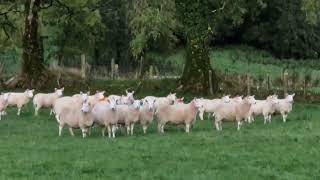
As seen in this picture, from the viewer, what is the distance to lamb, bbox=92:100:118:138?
20.8m

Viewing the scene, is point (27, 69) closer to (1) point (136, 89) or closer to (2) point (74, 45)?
(1) point (136, 89)

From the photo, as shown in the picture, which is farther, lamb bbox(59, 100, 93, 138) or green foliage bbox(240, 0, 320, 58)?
green foliage bbox(240, 0, 320, 58)

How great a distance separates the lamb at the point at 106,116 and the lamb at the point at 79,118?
0.24m

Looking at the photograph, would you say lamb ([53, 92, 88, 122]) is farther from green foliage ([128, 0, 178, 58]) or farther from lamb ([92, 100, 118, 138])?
green foliage ([128, 0, 178, 58])

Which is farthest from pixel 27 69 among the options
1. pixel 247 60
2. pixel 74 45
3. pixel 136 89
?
pixel 247 60

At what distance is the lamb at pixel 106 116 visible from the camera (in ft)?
68.4

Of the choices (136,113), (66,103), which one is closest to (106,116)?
(136,113)

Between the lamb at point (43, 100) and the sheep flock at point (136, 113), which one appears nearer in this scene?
the sheep flock at point (136, 113)

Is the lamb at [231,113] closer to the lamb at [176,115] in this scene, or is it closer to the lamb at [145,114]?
the lamb at [176,115]

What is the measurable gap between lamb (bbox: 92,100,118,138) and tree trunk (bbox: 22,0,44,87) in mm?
16138

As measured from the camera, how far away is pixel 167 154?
16.4 meters

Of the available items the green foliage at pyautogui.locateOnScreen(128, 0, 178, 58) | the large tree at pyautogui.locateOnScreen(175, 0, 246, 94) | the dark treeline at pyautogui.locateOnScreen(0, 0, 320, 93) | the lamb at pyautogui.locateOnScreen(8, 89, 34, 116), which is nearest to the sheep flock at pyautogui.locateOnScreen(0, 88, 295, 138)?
the lamb at pyautogui.locateOnScreen(8, 89, 34, 116)

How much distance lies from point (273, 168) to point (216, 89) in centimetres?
2055

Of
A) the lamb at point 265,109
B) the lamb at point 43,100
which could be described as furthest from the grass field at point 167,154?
the lamb at point 43,100
